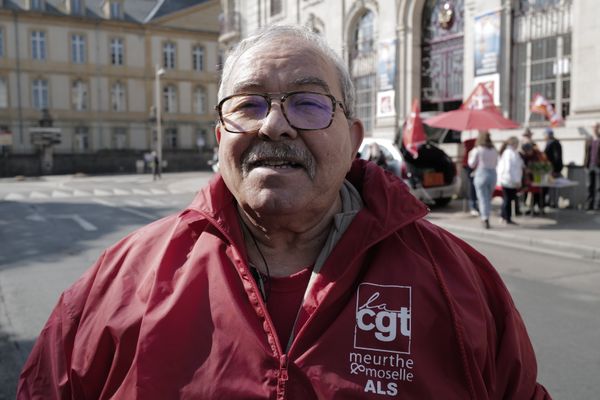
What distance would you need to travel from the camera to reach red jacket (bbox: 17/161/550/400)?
158 cm

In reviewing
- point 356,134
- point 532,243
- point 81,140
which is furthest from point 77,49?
point 356,134

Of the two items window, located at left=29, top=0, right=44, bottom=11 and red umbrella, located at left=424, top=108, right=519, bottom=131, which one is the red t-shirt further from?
window, located at left=29, top=0, right=44, bottom=11

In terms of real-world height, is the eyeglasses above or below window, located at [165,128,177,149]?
below

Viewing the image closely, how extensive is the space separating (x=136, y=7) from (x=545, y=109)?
158 feet

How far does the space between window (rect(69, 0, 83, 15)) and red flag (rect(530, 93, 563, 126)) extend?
45929 millimetres

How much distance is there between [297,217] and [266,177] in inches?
7.3

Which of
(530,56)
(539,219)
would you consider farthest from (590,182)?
(530,56)

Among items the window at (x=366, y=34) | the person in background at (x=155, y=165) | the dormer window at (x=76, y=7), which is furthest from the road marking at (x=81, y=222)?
the dormer window at (x=76, y=7)

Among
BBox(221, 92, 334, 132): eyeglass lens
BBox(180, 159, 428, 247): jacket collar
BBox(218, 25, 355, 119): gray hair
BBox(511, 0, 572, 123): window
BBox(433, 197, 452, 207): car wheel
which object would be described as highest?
BBox(511, 0, 572, 123): window

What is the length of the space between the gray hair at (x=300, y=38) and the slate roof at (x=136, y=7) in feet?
172

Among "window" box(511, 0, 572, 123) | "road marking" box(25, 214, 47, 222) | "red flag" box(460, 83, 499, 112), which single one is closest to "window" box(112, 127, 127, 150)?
"road marking" box(25, 214, 47, 222)

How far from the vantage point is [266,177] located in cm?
179

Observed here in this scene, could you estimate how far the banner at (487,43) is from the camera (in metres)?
15.1

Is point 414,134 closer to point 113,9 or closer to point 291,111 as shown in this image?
point 291,111
